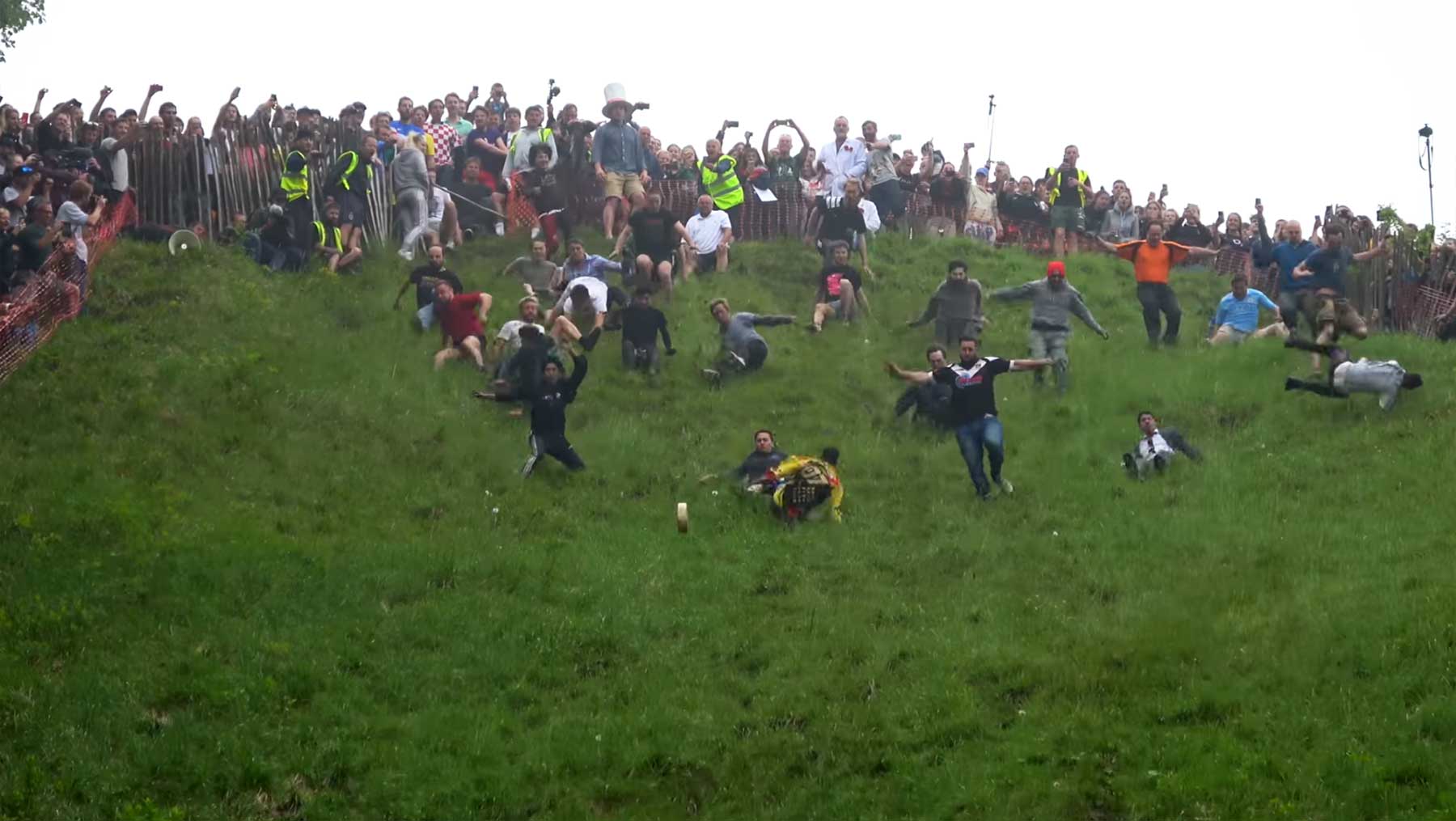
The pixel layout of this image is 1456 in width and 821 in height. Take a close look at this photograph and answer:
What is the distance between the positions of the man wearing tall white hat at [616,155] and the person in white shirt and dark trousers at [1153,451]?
1012 cm

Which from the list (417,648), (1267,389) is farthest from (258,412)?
(1267,389)

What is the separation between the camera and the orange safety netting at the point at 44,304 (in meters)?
23.0

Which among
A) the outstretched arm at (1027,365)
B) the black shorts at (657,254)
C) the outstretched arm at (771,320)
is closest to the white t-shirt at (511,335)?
the outstretched arm at (771,320)

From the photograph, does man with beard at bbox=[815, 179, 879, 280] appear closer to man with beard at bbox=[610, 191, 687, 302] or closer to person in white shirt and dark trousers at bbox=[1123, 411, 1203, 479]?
man with beard at bbox=[610, 191, 687, 302]

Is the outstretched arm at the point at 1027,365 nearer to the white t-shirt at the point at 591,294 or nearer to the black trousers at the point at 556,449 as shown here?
the black trousers at the point at 556,449

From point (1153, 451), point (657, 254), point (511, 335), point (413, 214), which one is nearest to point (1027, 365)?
point (1153, 451)

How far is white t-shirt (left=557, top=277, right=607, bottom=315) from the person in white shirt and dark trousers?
801 centimetres

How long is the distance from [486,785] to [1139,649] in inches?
239

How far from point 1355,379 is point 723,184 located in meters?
11.4

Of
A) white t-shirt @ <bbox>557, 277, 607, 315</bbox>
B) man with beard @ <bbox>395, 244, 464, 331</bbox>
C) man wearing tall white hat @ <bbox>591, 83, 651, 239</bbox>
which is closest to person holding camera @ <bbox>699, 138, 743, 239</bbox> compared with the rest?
man wearing tall white hat @ <bbox>591, 83, 651, 239</bbox>

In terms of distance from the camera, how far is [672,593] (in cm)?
1936

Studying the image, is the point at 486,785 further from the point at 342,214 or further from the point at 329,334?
the point at 342,214

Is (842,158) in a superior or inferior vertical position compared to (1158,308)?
superior

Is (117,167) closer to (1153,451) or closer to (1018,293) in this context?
(1018,293)
